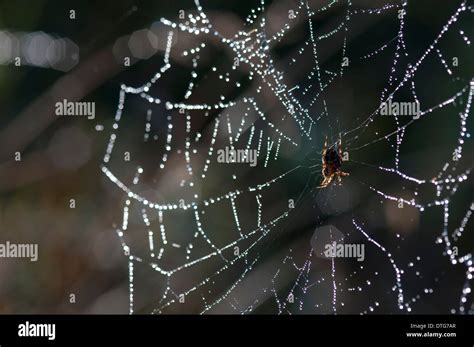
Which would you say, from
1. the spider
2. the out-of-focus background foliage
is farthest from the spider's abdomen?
the out-of-focus background foliage

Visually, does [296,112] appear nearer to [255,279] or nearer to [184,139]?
[184,139]

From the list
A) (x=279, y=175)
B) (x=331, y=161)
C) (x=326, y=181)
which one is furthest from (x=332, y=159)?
(x=279, y=175)

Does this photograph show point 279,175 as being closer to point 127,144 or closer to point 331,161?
point 331,161

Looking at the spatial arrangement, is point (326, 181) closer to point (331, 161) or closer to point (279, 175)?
point (331, 161)

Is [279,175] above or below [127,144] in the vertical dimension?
below

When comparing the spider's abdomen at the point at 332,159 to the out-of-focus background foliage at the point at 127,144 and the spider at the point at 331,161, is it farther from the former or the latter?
the out-of-focus background foliage at the point at 127,144

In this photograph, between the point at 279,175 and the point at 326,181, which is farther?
the point at 279,175

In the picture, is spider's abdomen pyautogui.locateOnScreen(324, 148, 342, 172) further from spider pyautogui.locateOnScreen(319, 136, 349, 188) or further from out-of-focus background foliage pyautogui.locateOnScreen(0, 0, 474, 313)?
out-of-focus background foliage pyautogui.locateOnScreen(0, 0, 474, 313)

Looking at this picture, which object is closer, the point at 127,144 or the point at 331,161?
the point at 331,161
